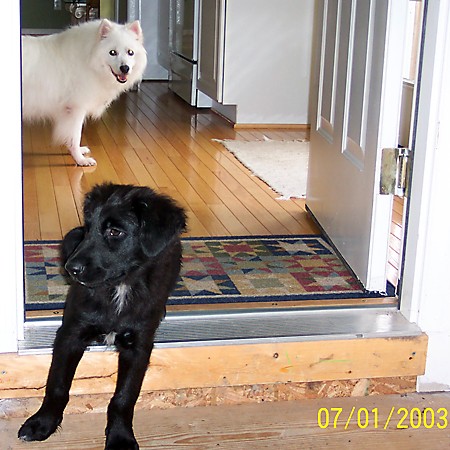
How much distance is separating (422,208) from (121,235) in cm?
79

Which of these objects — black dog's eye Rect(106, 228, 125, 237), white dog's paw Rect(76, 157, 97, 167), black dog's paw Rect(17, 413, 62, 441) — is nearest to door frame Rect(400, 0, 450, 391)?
black dog's eye Rect(106, 228, 125, 237)

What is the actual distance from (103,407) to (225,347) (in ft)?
1.08

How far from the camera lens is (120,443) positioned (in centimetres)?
166

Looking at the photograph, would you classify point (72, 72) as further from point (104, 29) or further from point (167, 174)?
point (167, 174)

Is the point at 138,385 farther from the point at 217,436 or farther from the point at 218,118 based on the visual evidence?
the point at 218,118

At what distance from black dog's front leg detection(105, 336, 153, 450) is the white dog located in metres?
2.35

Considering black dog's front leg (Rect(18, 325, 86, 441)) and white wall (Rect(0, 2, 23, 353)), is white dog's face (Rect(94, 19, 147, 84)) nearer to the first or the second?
white wall (Rect(0, 2, 23, 353))

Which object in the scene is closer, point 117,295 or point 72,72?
point 117,295

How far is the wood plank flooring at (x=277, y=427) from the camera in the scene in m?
1.75

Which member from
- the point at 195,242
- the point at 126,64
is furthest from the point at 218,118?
the point at 195,242

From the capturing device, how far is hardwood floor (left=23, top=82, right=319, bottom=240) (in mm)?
3029

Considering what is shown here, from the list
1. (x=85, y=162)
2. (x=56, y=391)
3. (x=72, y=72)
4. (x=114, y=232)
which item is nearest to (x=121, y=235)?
(x=114, y=232)

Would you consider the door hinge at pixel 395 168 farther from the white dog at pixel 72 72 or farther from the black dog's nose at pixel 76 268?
the white dog at pixel 72 72

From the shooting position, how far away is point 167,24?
6.93 metres
